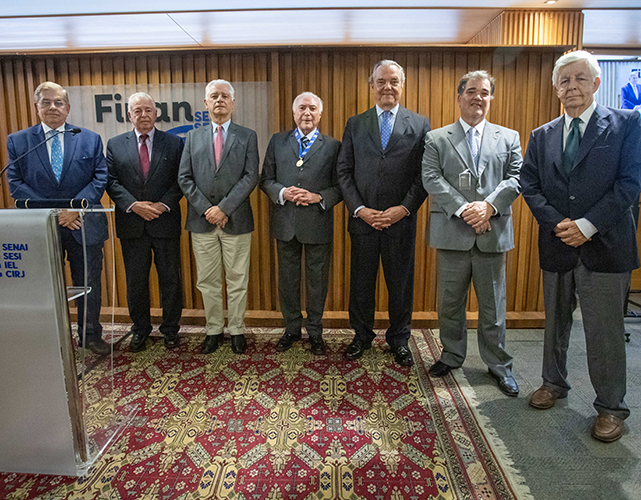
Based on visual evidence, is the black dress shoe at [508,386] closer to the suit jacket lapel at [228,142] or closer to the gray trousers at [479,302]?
the gray trousers at [479,302]

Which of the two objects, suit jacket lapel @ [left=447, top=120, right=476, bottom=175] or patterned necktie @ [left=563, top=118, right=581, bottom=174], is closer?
patterned necktie @ [left=563, top=118, right=581, bottom=174]

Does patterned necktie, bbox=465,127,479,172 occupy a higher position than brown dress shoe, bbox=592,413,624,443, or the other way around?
patterned necktie, bbox=465,127,479,172

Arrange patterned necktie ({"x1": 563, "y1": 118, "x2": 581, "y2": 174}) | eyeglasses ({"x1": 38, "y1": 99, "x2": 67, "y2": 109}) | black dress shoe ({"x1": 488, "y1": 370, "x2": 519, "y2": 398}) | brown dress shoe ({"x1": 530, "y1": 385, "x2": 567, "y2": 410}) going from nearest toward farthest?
patterned necktie ({"x1": 563, "y1": 118, "x2": 581, "y2": 174}), brown dress shoe ({"x1": 530, "y1": 385, "x2": 567, "y2": 410}), black dress shoe ({"x1": 488, "y1": 370, "x2": 519, "y2": 398}), eyeglasses ({"x1": 38, "y1": 99, "x2": 67, "y2": 109})

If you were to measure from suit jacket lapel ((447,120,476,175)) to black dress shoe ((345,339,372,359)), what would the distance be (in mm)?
1527

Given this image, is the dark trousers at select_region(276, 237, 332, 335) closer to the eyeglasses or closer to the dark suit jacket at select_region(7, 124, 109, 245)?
the dark suit jacket at select_region(7, 124, 109, 245)

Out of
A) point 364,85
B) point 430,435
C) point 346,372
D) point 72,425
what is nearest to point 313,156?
point 364,85

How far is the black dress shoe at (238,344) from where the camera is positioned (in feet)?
11.2

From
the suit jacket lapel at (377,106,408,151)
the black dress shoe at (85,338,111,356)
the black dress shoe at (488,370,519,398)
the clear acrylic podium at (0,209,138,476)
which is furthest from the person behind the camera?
the suit jacket lapel at (377,106,408,151)

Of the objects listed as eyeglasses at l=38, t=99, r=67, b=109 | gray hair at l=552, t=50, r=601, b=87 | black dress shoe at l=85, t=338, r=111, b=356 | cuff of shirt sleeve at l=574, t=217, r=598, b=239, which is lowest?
black dress shoe at l=85, t=338, r=111, b=356

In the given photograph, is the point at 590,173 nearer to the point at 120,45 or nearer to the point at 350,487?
the point at 350,487

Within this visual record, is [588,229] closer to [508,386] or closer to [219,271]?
[508,386]

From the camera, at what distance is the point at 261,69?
397cm

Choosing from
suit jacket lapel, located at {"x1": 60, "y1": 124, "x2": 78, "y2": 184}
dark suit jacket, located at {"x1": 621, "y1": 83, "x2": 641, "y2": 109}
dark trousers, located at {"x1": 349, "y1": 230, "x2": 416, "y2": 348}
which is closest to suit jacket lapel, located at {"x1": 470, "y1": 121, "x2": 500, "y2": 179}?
dark trousers, located at {"x1": 349, "y1": 230, "x2": 416, "y2": 348}

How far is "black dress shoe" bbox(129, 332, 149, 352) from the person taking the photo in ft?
11.4
